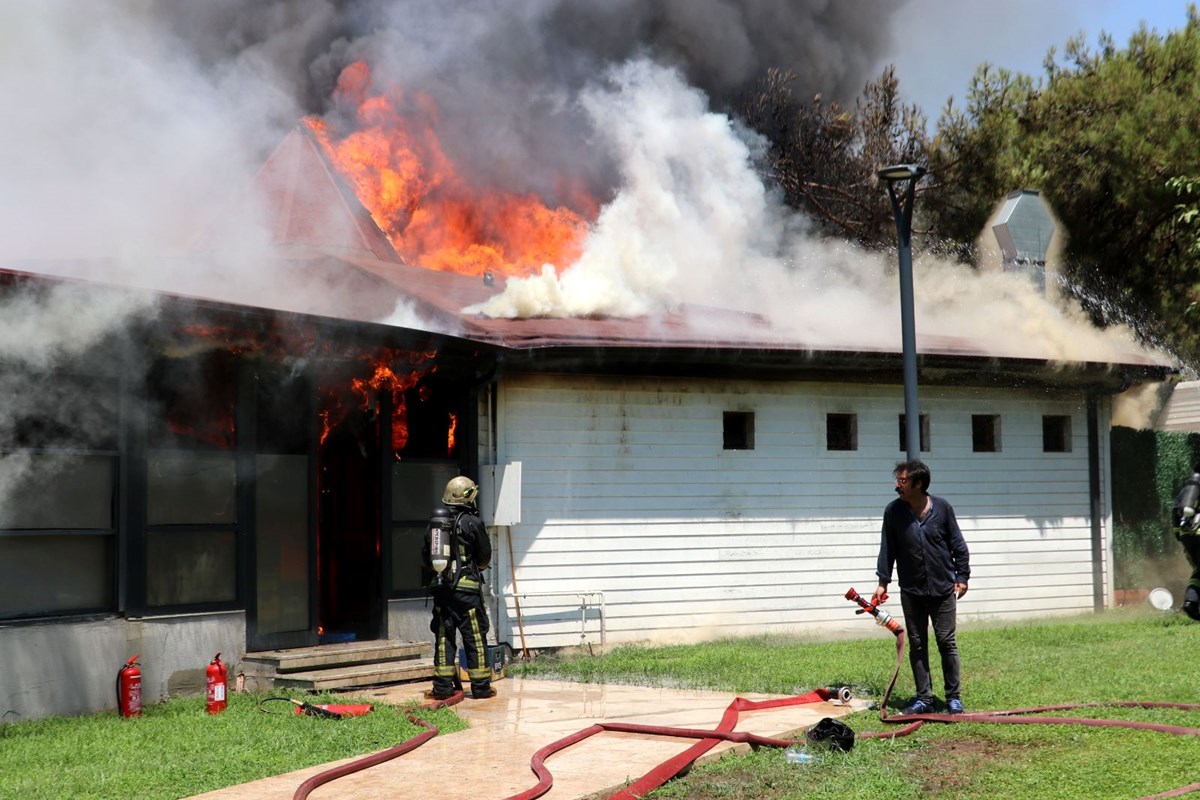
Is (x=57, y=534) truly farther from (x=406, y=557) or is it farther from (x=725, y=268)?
(x=725, y=268)

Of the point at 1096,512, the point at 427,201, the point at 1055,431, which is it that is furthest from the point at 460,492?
the point at 427,201

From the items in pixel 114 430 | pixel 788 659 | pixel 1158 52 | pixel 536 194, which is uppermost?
pixel 1158 52

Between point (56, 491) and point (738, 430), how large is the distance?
8291mm

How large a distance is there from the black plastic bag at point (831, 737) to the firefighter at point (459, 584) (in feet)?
12.6

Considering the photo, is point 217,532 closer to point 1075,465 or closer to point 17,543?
point 17,543

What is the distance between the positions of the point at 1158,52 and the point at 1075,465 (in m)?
11.5

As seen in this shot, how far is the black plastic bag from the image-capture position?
7.47 metres

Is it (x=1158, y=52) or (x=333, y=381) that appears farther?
(x=1158, y=52)

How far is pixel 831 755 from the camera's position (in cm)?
738

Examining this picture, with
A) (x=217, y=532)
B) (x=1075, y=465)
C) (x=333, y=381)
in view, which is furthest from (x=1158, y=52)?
(x=217, y=532)

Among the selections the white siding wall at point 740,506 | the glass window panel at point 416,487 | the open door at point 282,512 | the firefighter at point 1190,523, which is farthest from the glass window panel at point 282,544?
the firefighter at point 1190,523

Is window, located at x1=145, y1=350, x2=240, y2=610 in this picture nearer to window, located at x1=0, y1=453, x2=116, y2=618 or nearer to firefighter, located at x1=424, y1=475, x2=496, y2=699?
window, located at x1=0, y1=453, x2=116, y2=618

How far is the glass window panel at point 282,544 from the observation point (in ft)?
37.2

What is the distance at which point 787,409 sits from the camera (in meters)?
15.4
